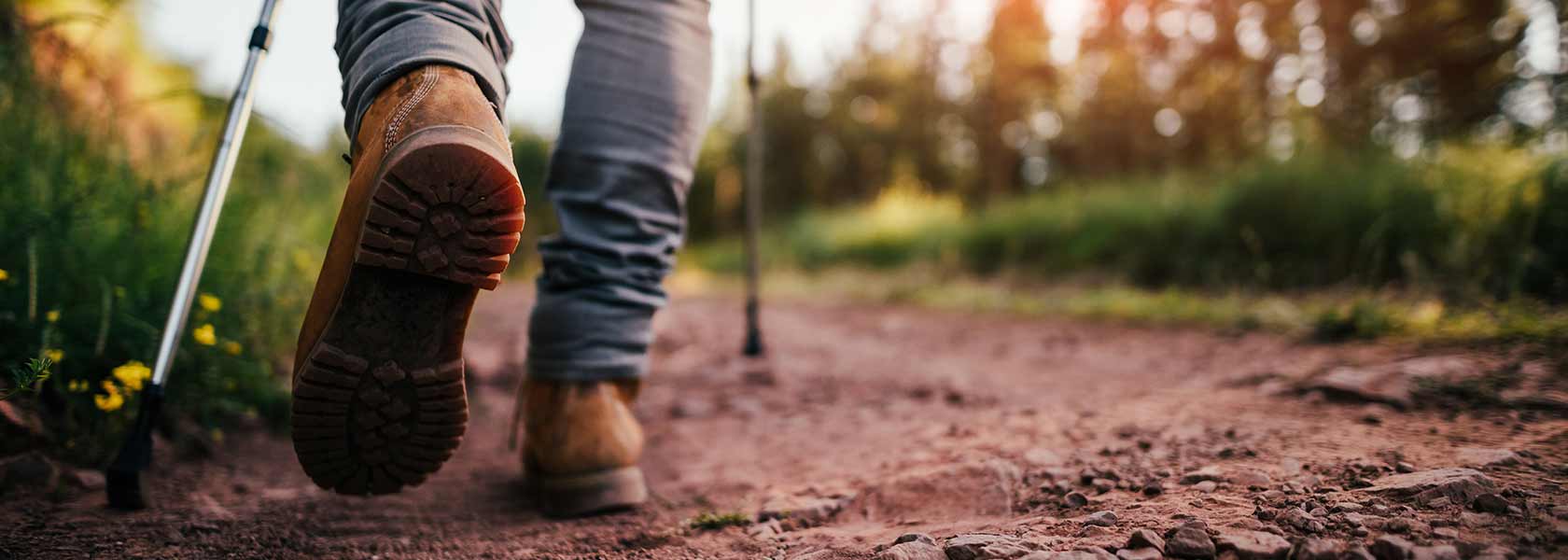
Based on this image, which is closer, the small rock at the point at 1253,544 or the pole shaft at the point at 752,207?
the small rock at the point at 1253,544

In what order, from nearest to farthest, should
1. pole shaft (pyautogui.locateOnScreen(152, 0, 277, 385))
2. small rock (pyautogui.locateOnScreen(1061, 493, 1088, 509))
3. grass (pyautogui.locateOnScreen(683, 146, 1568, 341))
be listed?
1. small rock (pyautogui.locateOnScreen(1061, 493, 1088, 509))
2. pole shaft (pyautogui.locateOnScreen(152, 0, 277, 385))
3. grass (pyautogui.locateOnScreen(683, 146, 1568, 341))

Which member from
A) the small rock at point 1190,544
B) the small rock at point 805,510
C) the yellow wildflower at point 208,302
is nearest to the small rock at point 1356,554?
the small rock at point 1190,544

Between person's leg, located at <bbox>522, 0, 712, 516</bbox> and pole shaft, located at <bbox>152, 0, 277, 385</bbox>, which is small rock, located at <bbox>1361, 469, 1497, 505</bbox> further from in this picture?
pole shaft, located at <bbox>152, 0, 277, 385</bbox>

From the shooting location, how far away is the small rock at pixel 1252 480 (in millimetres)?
1038

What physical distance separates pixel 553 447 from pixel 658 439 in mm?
548

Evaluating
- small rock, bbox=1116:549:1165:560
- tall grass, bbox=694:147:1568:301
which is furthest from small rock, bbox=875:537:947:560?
tall grass, bbox=694:147:1568:301

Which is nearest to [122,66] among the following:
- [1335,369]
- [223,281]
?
[223,281]

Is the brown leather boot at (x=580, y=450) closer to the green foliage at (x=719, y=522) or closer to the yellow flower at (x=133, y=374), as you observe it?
the green foliage at (x=719, y=522)

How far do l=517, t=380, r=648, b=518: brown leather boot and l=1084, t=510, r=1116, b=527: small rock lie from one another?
720 millimetres

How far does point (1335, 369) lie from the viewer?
180 centimetres

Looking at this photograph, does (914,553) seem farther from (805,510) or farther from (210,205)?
(210,205)

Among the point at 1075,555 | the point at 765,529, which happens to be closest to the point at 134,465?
the point at 765,529

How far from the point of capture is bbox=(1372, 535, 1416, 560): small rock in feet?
2.54

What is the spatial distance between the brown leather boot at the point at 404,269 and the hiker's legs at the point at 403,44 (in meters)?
0.02
